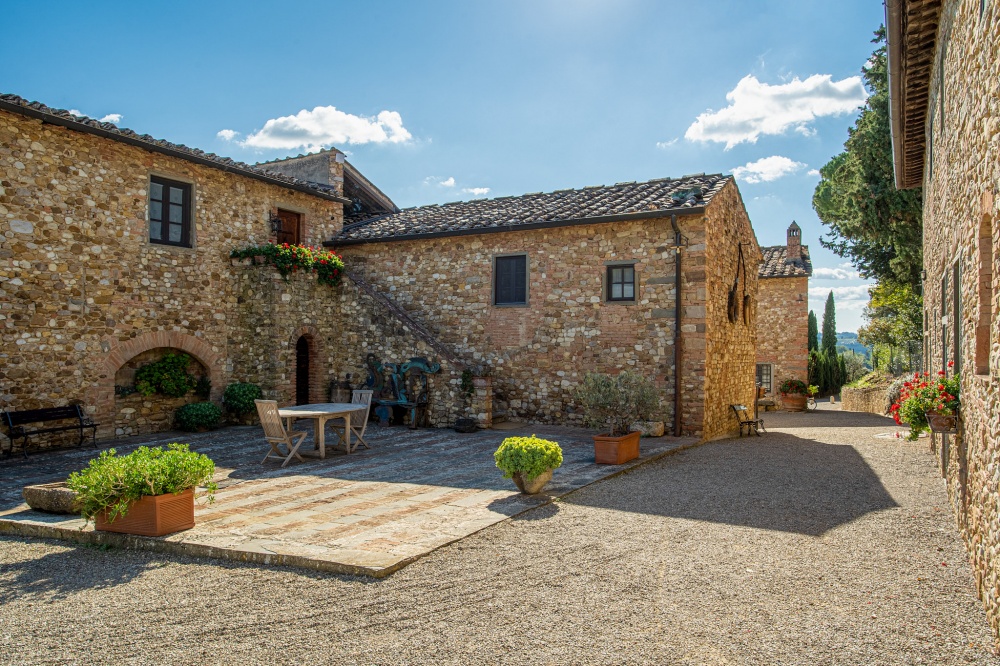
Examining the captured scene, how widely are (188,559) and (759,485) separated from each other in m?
6.19

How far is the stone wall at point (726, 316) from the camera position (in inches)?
468

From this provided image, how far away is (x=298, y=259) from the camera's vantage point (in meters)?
13.4

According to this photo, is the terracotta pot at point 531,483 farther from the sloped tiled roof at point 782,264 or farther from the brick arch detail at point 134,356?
the sloped tiled roof at point 782,264

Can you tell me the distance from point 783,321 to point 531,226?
15.1m

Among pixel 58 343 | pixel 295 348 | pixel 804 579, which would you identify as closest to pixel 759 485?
pixel 804 579

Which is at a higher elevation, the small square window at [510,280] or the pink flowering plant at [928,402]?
the small square window at [510,280]

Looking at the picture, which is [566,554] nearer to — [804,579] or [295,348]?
[804,579]

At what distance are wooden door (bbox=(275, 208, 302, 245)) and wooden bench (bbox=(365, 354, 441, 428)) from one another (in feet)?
11.3

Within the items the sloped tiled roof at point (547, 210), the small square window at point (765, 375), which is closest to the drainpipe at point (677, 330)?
the sloped tiled roof at point (547, 210)

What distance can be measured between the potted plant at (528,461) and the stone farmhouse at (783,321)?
19.4 meters

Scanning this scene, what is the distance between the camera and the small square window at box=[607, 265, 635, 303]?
12.3m

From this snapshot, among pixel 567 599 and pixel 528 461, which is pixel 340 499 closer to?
pixel 528 461

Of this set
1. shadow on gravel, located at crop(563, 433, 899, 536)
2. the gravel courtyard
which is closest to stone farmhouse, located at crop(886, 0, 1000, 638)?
the gravel courtyard

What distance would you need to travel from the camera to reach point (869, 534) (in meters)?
5.66
